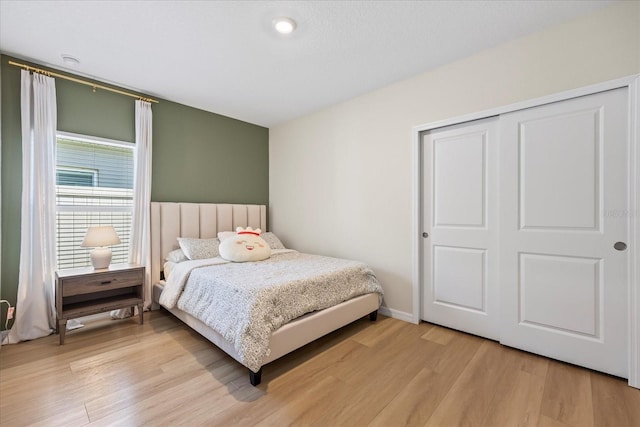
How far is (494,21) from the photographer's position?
6.54 ft

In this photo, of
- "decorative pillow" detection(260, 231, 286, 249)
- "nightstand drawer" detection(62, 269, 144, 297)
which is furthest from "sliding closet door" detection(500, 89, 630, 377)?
"nightstand drawer" detection(62, 269, 144, 297)

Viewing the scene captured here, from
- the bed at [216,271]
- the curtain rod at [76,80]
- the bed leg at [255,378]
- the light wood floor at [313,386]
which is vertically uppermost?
the curtain rod at [76,80]

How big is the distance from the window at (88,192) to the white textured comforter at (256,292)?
976 mm

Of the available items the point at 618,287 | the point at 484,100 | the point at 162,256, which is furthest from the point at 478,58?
the point at 162,256

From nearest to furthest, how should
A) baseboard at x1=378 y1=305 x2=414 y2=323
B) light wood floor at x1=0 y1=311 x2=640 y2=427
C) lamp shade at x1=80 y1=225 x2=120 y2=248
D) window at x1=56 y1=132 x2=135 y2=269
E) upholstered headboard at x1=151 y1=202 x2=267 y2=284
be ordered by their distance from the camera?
light wood floor at x1=0 y1=311 x2=640 y2=427
lamp shade at x1=80 y1=225 x2=120 y2=248
window at x1=56 y1=132 x2=135 y2=269
baseboard at x1=378 y1=305 x2=414 y2=323
upholstered headboard at x1=151 y1=202 x2=267 y2=284

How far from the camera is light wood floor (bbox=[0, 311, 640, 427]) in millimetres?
1523

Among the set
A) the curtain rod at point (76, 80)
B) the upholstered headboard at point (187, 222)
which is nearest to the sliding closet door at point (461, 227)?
the upholstered headboard at point (187, 222)

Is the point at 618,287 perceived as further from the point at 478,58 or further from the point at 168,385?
the point at 168,385

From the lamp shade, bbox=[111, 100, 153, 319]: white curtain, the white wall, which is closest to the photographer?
the white wall

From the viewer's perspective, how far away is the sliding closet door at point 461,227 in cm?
240

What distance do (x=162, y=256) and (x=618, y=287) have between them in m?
4.08

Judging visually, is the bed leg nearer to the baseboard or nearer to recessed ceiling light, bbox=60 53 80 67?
the baseboard

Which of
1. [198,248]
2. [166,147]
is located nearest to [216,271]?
[198,248]

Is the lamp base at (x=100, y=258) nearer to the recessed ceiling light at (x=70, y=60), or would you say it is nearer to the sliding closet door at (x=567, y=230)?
the recessed ceiling light at (x=70, y=60)
